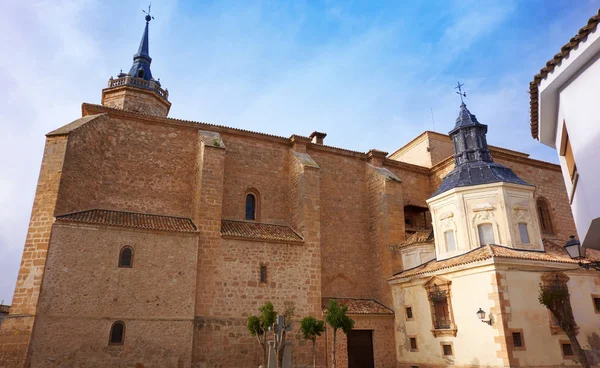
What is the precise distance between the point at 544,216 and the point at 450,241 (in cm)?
755

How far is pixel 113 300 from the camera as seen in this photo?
12.5m

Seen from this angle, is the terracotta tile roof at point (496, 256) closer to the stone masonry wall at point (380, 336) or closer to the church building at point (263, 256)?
the church building at point (263, 256)

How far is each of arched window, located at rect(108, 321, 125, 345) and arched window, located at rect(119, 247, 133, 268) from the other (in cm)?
171

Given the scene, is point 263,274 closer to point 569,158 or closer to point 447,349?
point 447,349

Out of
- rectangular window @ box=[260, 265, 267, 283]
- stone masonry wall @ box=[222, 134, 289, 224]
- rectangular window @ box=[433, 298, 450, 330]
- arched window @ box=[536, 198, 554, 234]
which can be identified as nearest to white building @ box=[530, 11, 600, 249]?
rectangular window @ box=[433, 298, 450, 330]

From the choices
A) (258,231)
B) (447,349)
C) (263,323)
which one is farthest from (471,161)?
(263,323)

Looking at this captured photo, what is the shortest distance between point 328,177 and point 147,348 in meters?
9.97

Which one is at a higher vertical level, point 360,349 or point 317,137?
point 317,137

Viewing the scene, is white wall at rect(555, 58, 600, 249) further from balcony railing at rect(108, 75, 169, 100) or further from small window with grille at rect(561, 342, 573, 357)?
balcony railing at rect(108, 75, 169, 100)

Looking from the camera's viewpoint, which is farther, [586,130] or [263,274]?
[263,274]

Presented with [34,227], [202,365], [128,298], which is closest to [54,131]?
[34,227]

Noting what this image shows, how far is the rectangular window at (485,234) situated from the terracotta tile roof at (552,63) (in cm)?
738

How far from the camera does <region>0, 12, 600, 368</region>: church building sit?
40.4ft

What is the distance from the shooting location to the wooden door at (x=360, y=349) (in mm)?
15625
